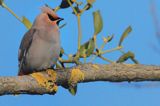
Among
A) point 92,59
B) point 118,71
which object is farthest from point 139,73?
point 92,59

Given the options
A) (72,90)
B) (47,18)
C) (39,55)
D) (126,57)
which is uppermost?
(47,18)

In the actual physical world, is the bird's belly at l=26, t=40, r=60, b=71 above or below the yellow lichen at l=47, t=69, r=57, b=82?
above

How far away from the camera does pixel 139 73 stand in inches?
69.5

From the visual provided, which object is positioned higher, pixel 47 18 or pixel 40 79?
pixel 47 18

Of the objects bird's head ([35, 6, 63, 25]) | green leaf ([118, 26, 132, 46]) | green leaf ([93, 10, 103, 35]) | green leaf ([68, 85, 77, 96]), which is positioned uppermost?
bird's head ([35, 6, 63, 25])

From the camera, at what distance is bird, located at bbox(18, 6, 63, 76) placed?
207 centimetres

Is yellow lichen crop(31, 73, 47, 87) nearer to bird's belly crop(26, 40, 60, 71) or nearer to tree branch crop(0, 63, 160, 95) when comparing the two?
tree branch crop(0, 63, 160, 95)

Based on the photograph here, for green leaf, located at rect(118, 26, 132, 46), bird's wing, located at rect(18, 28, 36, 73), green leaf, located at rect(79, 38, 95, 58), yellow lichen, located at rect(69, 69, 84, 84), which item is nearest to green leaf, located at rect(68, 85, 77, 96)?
yellow lichen, located at rect(69, 69, 84, 84)

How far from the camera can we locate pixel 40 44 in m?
2.11

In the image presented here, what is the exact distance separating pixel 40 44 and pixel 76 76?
472mm

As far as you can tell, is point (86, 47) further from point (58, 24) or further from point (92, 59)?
point (58, 24)

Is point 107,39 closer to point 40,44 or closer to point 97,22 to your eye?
point 97,22

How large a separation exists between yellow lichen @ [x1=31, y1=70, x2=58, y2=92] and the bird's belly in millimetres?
269

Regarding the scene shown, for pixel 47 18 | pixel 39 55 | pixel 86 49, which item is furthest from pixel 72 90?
pixel 47 18
